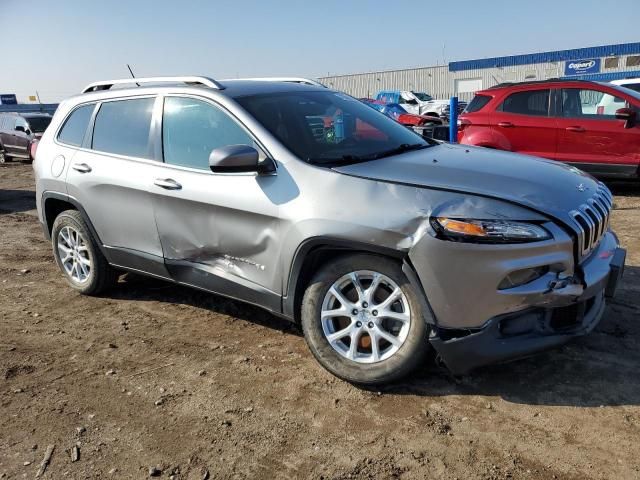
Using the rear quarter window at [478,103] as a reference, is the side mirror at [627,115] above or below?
below

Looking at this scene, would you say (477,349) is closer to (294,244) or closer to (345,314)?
(345,314)

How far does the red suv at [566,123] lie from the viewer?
7590 mm

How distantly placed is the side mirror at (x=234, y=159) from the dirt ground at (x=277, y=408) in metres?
1.25

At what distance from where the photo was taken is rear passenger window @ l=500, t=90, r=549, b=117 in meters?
8.15

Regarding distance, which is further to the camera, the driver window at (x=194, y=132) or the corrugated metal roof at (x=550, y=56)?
the corrugated metal roof at (x=550, y=56)

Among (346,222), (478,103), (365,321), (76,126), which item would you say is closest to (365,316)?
(365,321)

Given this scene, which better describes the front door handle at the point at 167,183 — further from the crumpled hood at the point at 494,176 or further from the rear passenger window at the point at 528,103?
the rear passenger window at the point at 528,103

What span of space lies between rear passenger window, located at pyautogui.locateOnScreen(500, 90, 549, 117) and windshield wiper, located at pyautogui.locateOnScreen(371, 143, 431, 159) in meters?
4.95

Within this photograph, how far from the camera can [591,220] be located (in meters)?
2.94

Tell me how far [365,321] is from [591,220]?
4.38 feet

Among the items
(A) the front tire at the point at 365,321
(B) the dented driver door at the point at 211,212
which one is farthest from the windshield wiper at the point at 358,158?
(A) the front tire at the point at 365,321

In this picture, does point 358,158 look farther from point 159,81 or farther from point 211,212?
point 159,81

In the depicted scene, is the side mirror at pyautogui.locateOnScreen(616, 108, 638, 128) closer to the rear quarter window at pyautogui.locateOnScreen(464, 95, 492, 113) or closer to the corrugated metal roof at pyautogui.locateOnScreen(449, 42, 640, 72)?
the rear quarter window at pyautogui.locateOnScreen(464, 95, 492, 113)

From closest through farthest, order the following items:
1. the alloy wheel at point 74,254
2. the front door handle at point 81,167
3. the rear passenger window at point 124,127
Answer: the rear passenger window at point 124,127 → the front door handle at point 81,167 → the alloy wheel at point 74,254
